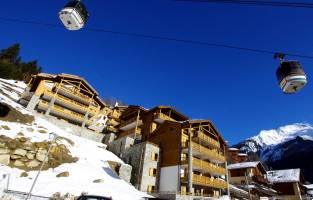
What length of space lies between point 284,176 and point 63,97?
5528 cm

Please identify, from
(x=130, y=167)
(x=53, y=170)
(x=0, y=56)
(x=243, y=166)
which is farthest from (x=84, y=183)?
(x=0, y=56)

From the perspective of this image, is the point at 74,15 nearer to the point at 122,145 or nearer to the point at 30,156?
the point at 30,156

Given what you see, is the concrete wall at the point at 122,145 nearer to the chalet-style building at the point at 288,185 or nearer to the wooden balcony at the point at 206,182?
the wooden balcony at the point at 206,182

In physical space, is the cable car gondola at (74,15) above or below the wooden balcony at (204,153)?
below

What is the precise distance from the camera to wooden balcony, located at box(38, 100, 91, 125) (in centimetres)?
4725

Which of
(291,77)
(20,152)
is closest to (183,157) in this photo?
(20,152)

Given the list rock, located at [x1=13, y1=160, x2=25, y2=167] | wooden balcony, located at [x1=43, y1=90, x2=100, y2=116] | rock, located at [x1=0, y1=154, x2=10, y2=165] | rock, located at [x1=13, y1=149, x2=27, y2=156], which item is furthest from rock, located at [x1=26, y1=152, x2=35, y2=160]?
wooden balcony, located at [x1=43, y1=90, x2=100, y2=116]

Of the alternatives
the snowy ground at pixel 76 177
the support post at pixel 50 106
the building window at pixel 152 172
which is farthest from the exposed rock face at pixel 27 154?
the support post at pixel 50 106

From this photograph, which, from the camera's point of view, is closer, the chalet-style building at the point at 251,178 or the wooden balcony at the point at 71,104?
the wooden balcony at the point at 71,104

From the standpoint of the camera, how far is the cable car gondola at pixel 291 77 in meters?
5.54

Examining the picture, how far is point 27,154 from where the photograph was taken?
27062mm

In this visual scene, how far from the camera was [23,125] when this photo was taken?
1316 inches

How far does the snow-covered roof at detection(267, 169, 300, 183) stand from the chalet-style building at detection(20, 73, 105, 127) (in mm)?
46623

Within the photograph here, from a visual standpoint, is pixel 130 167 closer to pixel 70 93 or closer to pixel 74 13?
pixel 70 93
